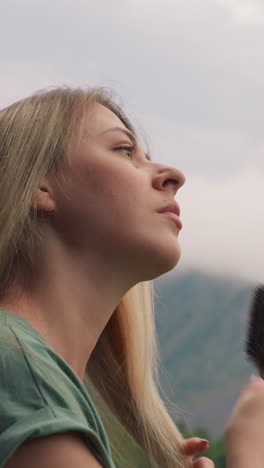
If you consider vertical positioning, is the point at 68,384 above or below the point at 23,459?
above

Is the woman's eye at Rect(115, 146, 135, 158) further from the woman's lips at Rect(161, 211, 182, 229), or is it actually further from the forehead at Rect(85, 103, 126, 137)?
the woman's lips at Rect(161, 211, 182, 229)

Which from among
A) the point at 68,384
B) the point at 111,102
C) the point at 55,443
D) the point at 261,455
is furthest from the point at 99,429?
the point at 111,102

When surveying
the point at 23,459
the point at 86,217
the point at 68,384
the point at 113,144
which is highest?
the point at 113,144

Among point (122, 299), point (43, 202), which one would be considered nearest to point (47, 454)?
point (43, 202)

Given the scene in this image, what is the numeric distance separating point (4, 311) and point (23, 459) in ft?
1.84

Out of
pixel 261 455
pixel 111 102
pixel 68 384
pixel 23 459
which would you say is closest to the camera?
pixel 23 459

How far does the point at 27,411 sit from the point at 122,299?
4.13 ft

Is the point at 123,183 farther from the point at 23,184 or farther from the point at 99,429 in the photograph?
the point at 99,429

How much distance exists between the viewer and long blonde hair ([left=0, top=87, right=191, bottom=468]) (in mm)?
3045

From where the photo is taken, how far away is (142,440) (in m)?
3.64

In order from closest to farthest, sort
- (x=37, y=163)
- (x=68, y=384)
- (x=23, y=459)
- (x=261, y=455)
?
(x=23, y=459) → (x=68, y=384) → (x=261, y=455) → (x=37, y=163)

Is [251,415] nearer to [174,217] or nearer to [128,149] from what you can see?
[174,217]

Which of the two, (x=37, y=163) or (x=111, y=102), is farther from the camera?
(x=111, y=102)

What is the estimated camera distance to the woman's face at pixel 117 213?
301 cm
